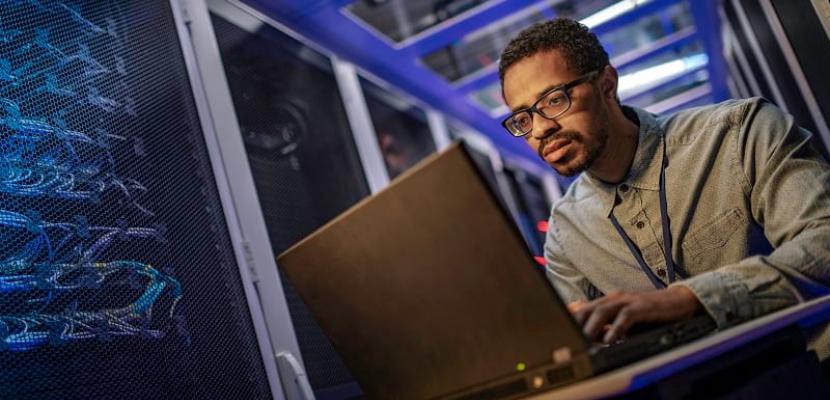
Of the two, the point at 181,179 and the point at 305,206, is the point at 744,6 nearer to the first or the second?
the point at 305,206

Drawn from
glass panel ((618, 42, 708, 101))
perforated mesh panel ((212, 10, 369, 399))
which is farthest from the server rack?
perforated mesh panel ((212, 10, 369, 399))

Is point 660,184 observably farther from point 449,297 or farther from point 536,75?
point 449,297

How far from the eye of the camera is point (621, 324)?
0.96m

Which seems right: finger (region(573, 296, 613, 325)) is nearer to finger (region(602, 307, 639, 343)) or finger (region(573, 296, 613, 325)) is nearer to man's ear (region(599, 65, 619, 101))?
finger (region(602, 307, 639, 343))

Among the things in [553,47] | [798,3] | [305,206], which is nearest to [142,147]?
[305,206]

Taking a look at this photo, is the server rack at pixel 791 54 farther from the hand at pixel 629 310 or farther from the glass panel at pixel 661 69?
the glass panel at pixel 661 69

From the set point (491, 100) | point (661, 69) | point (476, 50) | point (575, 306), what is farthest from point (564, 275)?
point (661, 69)

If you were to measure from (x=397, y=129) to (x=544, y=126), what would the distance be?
235 centimetres

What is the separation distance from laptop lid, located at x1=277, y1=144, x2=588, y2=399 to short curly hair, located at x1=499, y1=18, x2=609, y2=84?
3.06ft

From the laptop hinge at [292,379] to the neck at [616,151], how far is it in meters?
1.12

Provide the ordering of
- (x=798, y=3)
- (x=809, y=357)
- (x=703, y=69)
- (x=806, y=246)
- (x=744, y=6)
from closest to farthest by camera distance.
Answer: (x=809, y=357)
(x=806, y=246)
(x=798, y=3)
(x=744, y=6)
(x=703, y=69)

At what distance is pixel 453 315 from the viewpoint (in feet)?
3.16

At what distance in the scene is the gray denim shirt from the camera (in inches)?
43.6

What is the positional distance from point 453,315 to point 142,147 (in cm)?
122
